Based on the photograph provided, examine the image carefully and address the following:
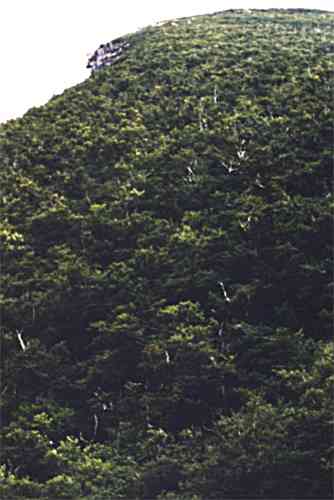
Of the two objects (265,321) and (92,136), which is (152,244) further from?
(92,136)

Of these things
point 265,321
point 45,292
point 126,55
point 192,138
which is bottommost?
point 265,321

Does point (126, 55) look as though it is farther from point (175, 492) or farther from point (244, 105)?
point (175, 492)

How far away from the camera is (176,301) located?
23891mm

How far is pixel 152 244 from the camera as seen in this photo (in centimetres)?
2567

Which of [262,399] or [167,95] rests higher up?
[167,95]

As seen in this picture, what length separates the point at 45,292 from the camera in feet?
83.3

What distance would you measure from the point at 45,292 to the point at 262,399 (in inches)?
309

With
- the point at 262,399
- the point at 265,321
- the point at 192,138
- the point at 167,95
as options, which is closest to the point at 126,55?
the point at 167,95

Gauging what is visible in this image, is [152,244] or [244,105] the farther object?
[244,105]

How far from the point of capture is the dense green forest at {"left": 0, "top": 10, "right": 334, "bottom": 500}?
63.4 feet

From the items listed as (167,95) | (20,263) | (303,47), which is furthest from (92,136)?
(303,47)

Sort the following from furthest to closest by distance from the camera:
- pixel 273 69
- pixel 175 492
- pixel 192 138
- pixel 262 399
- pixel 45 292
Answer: pixel 273 69
pixel 192 138
pixel 45 292
pixel 262 399
pixel 175 492

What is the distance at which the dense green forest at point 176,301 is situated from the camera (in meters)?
19.3

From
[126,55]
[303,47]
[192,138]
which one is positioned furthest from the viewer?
[126,55]
